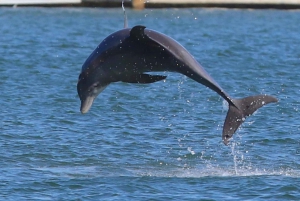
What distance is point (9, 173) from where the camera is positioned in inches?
548

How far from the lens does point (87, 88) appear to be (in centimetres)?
1239

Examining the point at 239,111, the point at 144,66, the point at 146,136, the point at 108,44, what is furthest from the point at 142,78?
the point at 146,136

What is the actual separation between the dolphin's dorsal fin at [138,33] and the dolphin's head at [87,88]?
939 mm

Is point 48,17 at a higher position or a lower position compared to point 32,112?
higher

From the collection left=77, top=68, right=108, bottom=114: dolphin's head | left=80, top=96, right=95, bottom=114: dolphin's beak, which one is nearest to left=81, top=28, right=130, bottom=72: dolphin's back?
left=77, top=68, right=108, bottom=114: dolphin's head

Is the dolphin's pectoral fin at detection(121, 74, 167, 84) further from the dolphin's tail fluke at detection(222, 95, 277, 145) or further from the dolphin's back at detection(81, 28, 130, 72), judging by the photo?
the dolphin's tail fluke at detection(222, 95, 277, 145)

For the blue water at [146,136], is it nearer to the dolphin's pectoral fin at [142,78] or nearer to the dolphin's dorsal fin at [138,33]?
the dolphin's pectoral fin at [142,78]

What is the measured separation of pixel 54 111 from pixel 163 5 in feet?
167

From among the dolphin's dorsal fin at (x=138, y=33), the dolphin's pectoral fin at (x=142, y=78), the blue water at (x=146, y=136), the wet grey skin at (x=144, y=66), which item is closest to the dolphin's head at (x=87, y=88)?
the wet grey skin at (x=144, y=66)

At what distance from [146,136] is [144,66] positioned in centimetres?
506

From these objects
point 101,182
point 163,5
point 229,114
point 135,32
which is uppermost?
point 163,5

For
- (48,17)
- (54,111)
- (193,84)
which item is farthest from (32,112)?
(48,17)

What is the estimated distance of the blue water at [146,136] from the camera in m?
13.2

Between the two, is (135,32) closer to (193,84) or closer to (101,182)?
(101,182)
